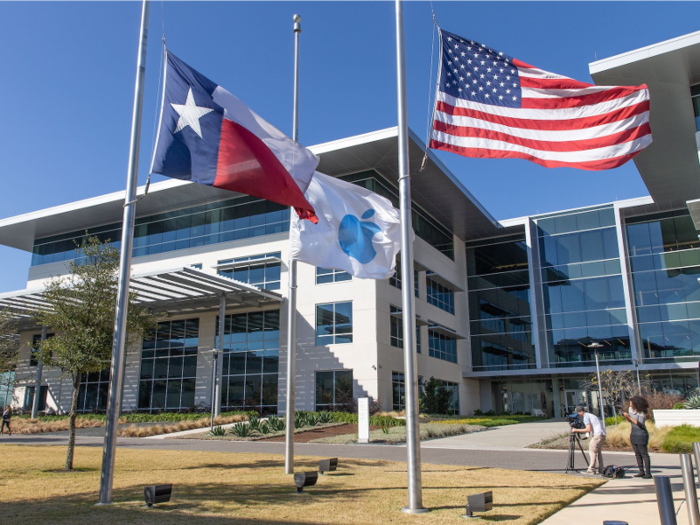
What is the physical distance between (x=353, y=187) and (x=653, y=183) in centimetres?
2764

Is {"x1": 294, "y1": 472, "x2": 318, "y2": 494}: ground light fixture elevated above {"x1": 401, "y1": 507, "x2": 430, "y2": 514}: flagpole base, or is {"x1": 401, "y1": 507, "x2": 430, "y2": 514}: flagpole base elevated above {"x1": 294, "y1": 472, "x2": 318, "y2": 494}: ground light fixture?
A: {"x1": 294, "y1": 472, "x2": 318, "y2": 494}: ground light fixture

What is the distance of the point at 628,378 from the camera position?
39844 millimetres

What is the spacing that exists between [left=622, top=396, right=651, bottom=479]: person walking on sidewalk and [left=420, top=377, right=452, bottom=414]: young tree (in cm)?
2489

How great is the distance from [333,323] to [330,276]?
2934 mm

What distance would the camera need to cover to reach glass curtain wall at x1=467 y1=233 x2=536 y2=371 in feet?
155

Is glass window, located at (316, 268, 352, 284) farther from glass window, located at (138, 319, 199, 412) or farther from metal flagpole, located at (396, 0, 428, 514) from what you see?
metal flagpole, located at (396, 0, 428, 514)

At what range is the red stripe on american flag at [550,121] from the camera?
959cm

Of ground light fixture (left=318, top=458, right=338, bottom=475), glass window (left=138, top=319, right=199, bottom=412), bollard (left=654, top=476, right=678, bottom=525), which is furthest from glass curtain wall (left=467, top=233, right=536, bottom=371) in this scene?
bollard (left=654, top=476, right=678, bottom=525)

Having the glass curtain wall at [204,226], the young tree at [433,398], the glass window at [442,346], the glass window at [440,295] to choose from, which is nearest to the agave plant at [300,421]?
the young tree at [433,398]

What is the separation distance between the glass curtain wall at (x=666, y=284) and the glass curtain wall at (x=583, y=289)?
139cm

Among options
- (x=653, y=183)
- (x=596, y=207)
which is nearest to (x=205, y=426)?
(x=653, y=183)

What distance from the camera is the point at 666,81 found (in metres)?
21.0

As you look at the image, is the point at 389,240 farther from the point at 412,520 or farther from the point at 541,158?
the point at 412,520

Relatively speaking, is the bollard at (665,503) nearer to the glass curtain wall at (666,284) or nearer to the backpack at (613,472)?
the backpack at (613,472)
